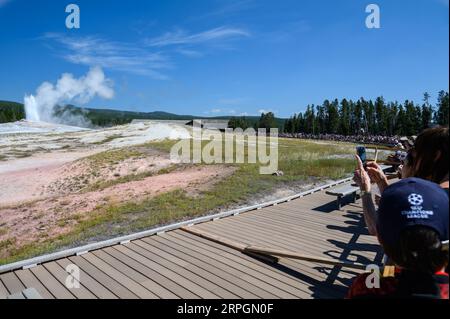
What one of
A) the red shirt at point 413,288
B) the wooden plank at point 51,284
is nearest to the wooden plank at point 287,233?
the wooden plank at point 51,284

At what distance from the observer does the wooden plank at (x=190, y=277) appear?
4.33 meters

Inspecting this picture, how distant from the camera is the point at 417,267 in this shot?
188 cm

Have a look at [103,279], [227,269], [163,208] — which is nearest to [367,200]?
[227,269]

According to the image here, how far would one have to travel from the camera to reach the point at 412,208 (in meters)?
1.81

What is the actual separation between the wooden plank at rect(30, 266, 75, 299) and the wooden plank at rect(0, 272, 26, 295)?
9.0 inches

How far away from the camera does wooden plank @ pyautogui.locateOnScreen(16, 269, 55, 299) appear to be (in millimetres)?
4340

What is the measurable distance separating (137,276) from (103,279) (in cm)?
44

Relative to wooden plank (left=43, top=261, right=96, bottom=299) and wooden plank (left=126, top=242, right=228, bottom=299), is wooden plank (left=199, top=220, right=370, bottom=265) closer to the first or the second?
wooden plank (left=126, top=242, right=228, bottom=299)

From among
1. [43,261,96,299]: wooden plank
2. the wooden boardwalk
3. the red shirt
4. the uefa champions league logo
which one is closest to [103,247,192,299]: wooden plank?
the wooden boardwalk

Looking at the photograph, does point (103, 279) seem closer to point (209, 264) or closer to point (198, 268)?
point (198, 268)
